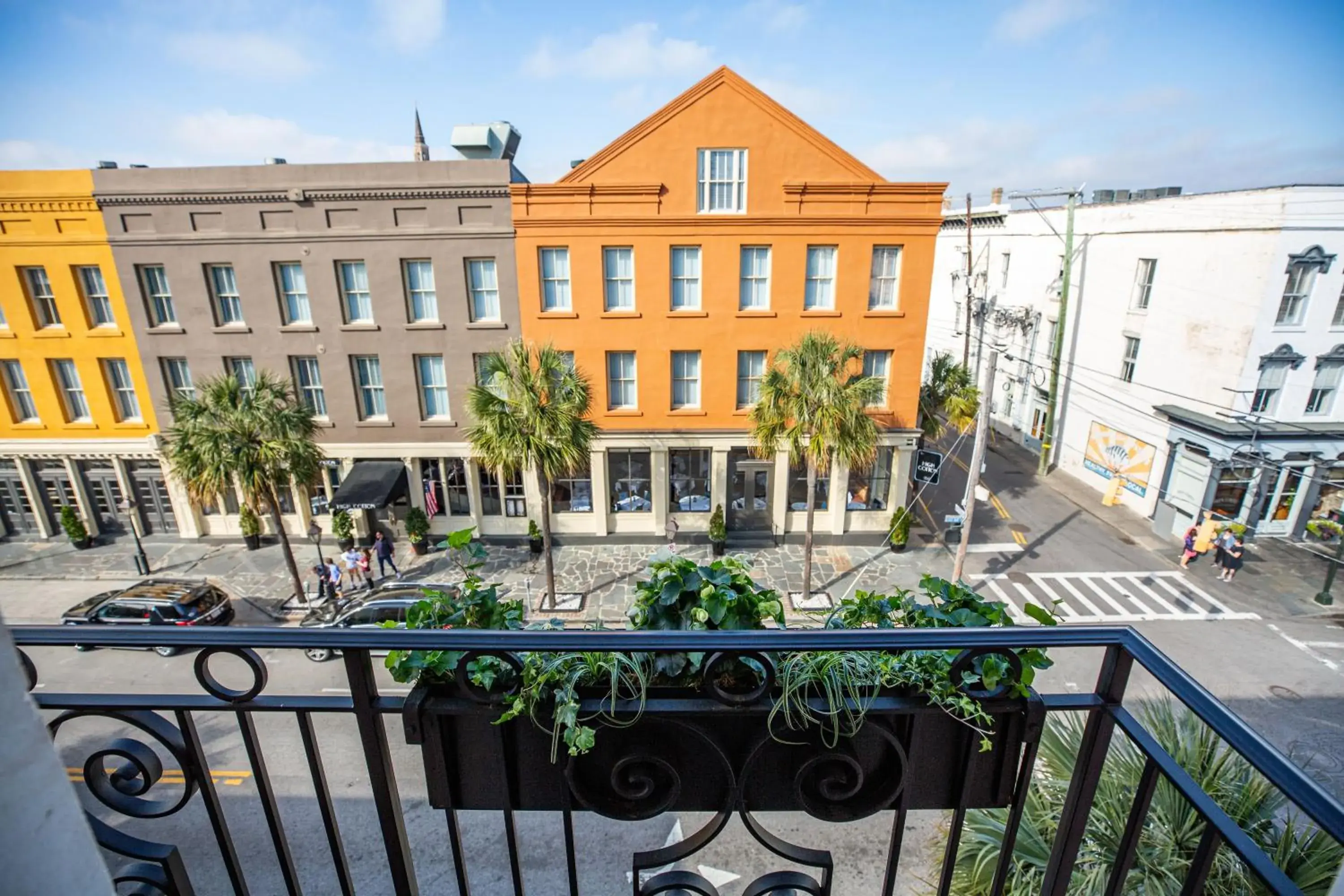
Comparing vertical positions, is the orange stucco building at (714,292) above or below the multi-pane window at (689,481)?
above

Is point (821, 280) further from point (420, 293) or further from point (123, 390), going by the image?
point (123, 390)

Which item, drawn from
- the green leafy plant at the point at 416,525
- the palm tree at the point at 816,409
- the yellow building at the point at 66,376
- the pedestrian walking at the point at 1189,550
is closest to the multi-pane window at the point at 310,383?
the green leafy plant at the point at 416,525

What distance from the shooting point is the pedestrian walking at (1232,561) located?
14.8 m

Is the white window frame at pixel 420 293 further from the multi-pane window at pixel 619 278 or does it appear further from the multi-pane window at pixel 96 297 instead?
the multi-pane window at pixel 96 297

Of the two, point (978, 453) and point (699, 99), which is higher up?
point (699, 99)

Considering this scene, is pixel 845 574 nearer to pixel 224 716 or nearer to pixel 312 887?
pixel 312 887

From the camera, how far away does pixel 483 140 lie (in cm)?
1703

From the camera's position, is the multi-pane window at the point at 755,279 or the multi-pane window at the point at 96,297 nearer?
the multi-pane window at the point at 755,279

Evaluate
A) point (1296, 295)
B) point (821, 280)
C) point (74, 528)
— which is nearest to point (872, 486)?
point (821, 280)

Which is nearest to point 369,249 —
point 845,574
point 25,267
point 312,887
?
point 25,267

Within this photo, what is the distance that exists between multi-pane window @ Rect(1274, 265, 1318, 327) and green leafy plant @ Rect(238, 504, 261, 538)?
26655mm

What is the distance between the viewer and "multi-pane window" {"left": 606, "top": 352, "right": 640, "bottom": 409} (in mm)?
16297

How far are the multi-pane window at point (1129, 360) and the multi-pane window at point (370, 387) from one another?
2209 centimetres

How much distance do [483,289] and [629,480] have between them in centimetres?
629
